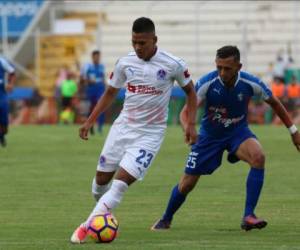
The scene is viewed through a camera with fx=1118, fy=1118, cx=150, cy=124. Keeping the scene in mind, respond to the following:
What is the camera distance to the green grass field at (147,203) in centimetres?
1057

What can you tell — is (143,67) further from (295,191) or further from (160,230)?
(295,191)

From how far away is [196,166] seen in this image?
38.5ft

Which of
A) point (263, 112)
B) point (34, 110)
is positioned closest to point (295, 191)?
point (263, 112)

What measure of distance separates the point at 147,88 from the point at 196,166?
1.24 meters

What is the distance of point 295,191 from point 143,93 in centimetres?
561

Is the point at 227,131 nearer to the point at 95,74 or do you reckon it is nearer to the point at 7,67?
the point at 7,67

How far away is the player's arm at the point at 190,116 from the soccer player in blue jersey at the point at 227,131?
27 cm

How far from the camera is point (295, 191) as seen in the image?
52.5 feet

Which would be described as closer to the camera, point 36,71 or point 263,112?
point 263,112

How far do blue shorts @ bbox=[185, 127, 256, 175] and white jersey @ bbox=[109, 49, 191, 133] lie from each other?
2.78ft

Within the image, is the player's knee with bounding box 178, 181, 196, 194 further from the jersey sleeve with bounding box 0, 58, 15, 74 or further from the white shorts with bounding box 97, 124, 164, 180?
the jersey sleeve with bounding box 0, 58, 15, 74

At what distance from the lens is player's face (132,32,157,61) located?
34.9 ft

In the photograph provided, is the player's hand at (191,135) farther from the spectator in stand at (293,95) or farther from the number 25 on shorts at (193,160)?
the spectator in stand at (293,95)

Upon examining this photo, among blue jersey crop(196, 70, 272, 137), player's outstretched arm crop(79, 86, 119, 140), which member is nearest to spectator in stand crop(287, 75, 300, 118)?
blue jersey crop(196, 70, 272, 137)
